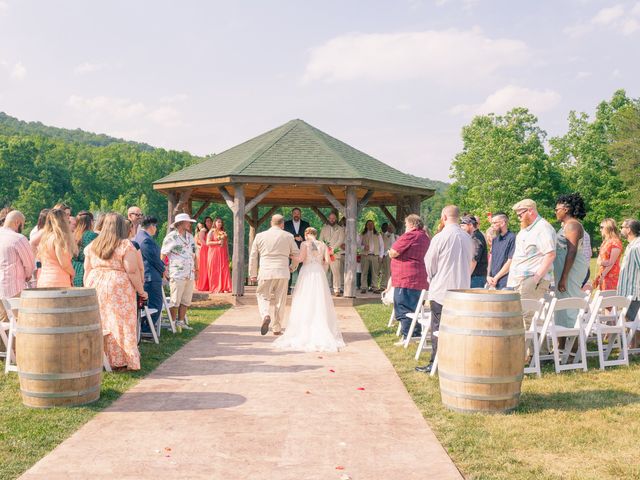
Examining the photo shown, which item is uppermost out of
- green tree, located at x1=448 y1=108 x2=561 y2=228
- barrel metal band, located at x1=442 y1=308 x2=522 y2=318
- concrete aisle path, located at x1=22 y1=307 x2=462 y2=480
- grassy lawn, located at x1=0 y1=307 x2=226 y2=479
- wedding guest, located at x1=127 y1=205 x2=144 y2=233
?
green tree, located at x1=448 y1=108 x2=561 y2=228

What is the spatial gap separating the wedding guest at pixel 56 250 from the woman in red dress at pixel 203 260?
8.04m

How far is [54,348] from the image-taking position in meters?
4.67

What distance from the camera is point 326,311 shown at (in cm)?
830

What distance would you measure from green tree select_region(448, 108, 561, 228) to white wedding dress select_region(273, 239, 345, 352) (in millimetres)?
32606

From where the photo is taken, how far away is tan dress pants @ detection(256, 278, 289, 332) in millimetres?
8906

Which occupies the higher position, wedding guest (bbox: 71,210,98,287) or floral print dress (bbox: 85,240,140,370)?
wedding guest (bbox: 71,210,98,287)

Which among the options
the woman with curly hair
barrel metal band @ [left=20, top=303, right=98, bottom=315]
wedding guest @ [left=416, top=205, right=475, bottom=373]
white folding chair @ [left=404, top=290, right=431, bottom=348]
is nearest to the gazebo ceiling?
white folding chair @ [left=404, top=290, right=431, bottom=348]

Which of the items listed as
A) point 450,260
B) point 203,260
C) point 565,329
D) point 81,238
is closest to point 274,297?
point 81,238

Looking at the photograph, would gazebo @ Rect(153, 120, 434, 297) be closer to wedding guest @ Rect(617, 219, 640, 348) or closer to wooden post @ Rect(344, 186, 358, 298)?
wooden post @ Rect(344, 186, 358, 298)

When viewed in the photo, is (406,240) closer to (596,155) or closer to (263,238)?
(263,238)

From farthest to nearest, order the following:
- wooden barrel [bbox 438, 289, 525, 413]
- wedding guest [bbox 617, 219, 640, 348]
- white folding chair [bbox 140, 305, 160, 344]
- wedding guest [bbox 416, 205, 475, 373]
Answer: white folding chair [bbox 140, 305, 160, 344] < wedding guest [bbox 617, 219, 640, 348] < wedding guest [bbox 416, 205, 475, 373] < wooden barrel [bbox 438, 289, 525, 413]

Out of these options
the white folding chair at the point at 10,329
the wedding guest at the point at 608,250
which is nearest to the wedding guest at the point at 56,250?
the white folding chair at the point at 10,329

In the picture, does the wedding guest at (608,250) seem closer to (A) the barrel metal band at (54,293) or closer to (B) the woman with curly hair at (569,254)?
(B) the woman with curly hair at (569,254)

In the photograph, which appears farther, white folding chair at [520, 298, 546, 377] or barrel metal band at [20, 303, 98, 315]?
white folding chair at [520, 298, 546, 377]
